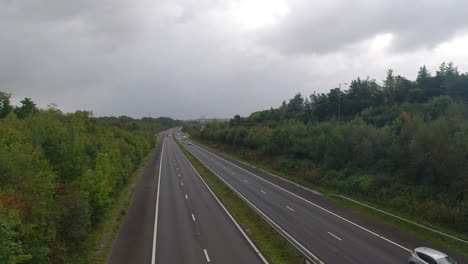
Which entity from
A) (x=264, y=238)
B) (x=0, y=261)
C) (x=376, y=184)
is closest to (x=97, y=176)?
(x=264, y=238)

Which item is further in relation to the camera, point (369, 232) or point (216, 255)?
point (369, 232)

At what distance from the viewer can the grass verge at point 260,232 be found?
17156 millimetres

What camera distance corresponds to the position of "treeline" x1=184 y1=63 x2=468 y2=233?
25.9 m

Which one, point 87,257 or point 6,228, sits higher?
point 6,228

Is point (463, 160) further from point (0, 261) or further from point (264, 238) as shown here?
point (0, 261)

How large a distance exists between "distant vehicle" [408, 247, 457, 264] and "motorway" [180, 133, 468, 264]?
1.03m

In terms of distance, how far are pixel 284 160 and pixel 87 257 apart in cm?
4131

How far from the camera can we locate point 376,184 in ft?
105

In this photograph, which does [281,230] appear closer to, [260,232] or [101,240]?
[260,232]

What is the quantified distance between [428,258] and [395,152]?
802 inches

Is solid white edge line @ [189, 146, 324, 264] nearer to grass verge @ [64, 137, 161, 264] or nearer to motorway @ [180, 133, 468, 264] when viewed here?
motorway @ [180, 133, 468, 264]

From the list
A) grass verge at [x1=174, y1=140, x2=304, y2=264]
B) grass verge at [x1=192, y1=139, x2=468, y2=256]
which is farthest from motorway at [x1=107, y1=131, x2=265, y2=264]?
grass verge at [x1=192, y1=139, x2=468, y2=256]

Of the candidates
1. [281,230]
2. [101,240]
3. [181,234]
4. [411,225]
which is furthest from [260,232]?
[411,225]

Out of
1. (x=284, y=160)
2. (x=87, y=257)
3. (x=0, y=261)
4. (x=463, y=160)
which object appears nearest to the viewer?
(x=0, y=261)
